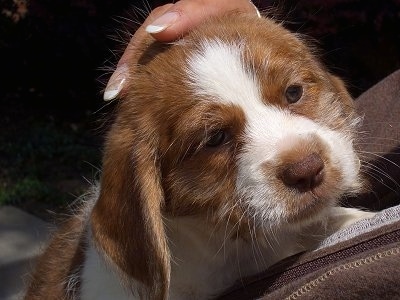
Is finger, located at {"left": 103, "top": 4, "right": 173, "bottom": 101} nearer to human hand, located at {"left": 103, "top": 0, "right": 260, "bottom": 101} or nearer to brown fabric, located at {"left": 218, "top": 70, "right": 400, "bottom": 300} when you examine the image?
human hand, located at {"left": 103, "top": 0, "right": 260, "bottom": 101}

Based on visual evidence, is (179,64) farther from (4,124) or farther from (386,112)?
(4,124)

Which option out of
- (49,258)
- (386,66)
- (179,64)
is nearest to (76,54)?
(386,66)

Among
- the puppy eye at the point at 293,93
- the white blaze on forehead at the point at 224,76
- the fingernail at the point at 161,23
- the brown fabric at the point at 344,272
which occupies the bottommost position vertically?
the brown fabric at the point at 344,272

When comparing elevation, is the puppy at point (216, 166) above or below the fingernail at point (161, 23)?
below

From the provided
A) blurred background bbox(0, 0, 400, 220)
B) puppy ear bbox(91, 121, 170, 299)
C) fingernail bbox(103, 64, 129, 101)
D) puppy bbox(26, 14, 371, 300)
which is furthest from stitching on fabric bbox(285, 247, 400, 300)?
blurred background bbox(0, 0, 400, 220)

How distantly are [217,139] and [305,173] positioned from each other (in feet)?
1.25

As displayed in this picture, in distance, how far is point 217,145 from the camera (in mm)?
2641

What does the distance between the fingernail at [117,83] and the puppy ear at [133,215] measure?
14cm

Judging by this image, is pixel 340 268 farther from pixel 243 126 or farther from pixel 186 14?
pixel 186 14

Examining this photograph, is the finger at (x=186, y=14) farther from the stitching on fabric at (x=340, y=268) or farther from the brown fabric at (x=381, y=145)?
the stitching on fabric at (x=340, y=268)

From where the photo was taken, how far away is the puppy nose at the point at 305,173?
239 cm

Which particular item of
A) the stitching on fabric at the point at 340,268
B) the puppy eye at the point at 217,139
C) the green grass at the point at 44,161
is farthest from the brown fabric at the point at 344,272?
the green grass at the point at 44,161

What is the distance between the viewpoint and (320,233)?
2797mm

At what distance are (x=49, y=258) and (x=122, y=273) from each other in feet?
3.10
